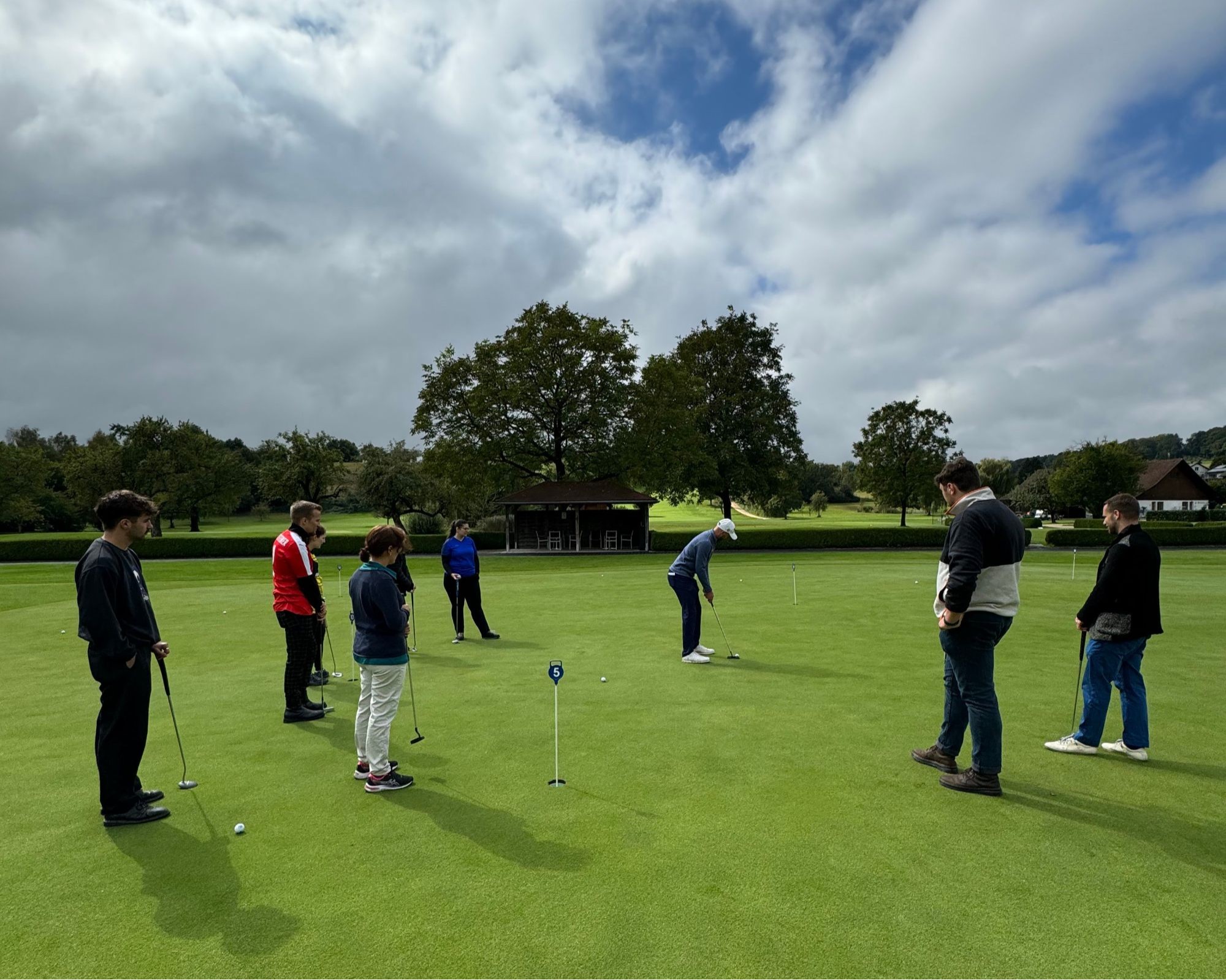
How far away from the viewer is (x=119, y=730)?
516 cm

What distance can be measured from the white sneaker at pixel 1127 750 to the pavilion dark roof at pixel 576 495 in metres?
34.3

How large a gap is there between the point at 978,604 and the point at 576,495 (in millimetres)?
35715

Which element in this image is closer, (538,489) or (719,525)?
(719,525)

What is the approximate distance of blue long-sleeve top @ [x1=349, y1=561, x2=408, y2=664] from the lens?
5668 mm

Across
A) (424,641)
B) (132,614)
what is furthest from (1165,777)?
(424,641)

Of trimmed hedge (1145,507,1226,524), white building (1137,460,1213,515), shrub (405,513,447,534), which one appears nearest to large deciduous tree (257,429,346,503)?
shrub (405,513,447,534)

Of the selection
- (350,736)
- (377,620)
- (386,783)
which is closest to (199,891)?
(386,783)

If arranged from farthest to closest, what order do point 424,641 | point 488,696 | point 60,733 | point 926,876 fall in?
point 424,641 < point 488,696 < point 60,733 < point 926,876

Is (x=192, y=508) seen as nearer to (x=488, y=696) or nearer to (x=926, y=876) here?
(x=488, y=696)

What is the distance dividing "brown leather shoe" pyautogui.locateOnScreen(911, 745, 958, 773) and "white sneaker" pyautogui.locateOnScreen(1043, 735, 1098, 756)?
3.68 ft

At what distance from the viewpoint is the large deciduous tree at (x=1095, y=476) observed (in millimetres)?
66750

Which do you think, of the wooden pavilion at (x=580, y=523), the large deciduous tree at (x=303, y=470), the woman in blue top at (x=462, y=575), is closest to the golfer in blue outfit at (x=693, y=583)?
the woman in blue top at (x=462, y=575)

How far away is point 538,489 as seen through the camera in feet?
137

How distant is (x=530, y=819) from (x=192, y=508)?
7834 cm
